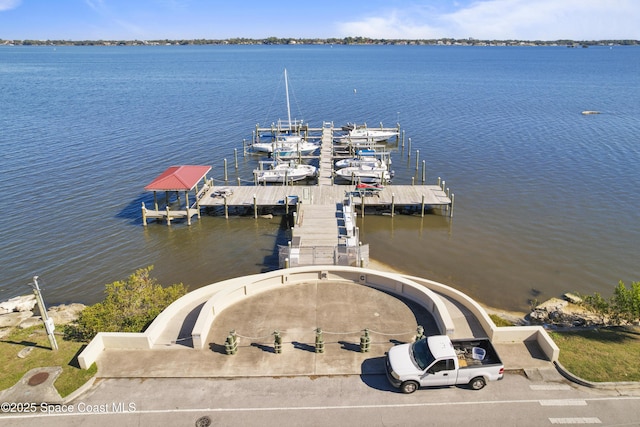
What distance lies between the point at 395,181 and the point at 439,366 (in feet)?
125

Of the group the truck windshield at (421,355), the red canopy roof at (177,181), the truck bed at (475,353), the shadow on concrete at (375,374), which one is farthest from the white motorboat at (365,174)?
the truck windshield at (421,355)

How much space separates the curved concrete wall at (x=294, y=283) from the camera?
1788cm

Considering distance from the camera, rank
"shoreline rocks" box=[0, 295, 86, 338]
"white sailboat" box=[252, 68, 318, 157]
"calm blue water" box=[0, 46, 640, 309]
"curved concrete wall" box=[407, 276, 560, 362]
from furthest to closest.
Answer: "white sailboat" box=[252, 68, 318, 157]
"calm blue water" box=[0, 46, 640, 309]
"shoreline rocks" box=[0, 295, 86, 338]
"curved concrete wall" box=[407, 276, 560, 362]

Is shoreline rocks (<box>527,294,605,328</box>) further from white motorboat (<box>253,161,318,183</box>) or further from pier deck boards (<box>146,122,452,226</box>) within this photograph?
white motorboat (<box>253,161,318,183</box>)

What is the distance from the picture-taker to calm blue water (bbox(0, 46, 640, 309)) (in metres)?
32.8

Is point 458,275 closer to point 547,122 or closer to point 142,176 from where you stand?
point 142,176

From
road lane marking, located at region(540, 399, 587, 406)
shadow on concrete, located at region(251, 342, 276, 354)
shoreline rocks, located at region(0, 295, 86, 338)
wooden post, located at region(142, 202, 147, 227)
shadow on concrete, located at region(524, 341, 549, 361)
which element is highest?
shadow on concrete, located at region(251, 342, 276, 354)

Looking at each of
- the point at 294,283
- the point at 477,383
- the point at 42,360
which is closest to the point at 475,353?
the point at 477,383

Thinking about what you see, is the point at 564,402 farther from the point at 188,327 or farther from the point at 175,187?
the point at 175,187

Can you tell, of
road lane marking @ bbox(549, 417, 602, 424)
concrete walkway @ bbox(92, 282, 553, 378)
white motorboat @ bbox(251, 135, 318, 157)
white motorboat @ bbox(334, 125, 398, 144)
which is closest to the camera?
Answer: road lane marking @ bbox(549, 417, 602, 424)

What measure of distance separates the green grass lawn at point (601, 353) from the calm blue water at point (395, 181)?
28.2 ft

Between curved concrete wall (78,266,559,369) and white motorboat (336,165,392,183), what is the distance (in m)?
26.5

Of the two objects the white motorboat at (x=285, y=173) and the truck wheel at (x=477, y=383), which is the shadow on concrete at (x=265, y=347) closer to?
the truck wheel at (x=477, y=383)

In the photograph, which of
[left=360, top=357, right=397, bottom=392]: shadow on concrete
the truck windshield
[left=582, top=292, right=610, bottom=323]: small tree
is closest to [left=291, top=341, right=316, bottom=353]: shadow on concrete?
[left=360, top=357, right=397, bottom=392]: shadow on concrete
